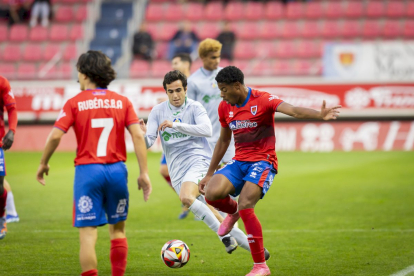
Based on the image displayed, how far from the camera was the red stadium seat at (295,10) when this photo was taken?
2327 cm

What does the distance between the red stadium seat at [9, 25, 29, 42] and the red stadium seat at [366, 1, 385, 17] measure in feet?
43.1

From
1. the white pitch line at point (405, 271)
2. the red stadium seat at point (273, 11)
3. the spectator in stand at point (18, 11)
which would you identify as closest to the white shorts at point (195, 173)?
the white pitch line at point (405, 271)

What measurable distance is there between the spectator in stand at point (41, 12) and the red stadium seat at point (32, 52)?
4.02ft

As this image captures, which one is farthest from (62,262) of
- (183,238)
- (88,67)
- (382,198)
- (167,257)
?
(382,198)

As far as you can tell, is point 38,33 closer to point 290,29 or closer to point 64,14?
point 64,14

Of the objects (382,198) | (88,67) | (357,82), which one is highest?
(88,67)

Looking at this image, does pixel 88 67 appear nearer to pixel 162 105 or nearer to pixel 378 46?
pixel 162 105

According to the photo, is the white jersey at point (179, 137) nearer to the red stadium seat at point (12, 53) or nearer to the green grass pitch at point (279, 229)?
the green grass pitch at point (279, 229)

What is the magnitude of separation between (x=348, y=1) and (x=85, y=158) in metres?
20.1

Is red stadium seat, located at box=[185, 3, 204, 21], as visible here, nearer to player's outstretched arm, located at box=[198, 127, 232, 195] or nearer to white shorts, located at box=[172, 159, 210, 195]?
white shorts, located at box=[172, 159, 210, 195]

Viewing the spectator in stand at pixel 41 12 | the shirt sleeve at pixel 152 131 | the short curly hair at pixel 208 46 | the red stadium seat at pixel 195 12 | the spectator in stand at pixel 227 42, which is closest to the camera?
the shirt sleeve at pixel 152 131

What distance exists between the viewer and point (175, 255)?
6.18m

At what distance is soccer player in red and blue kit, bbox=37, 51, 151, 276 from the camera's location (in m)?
5.06

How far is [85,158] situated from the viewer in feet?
16.8
